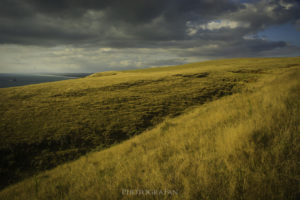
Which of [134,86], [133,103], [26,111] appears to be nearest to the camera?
[26,111]

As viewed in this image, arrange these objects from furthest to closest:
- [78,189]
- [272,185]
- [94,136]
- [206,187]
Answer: [94,136], [78,189], [206,187], [272,185]

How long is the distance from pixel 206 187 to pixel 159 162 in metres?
1.85

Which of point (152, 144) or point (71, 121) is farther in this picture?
point (71, 121)

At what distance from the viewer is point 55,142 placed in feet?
34.3

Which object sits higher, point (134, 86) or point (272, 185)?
point (134, 86)

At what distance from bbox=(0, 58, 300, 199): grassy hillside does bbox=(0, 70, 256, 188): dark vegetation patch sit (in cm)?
7

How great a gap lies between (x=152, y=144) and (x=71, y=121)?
31.6 feet

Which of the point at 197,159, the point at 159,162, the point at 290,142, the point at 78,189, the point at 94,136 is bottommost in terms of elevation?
the point at 94,136

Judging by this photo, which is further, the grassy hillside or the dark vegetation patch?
the dark vegetation patch

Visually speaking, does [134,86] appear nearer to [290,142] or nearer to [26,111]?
[26,111]

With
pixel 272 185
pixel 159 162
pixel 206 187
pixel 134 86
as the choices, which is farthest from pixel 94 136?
pixel 134 86

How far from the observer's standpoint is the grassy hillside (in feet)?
9.78

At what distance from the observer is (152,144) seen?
23.7ft

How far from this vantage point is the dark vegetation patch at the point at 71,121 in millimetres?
8938
